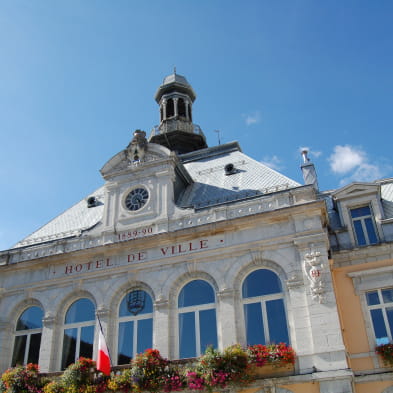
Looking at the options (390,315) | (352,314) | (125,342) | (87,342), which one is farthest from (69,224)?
(390,315)

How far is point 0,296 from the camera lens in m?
22.5

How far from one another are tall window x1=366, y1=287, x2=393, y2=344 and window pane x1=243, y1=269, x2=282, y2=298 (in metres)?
3.31

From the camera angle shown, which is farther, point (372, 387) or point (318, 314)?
point (318, 314)

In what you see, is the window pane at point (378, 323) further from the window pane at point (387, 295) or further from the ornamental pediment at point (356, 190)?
the ornamental pediment at point (356, 190)

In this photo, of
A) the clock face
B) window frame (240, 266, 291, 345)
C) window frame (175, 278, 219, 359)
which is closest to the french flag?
window frame (175, 278, 219, 359)

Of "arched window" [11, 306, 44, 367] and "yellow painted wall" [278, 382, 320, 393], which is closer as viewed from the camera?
"yellow painted wall" [278, 382, 320, 393]

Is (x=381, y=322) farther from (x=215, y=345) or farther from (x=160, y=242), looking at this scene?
(x=160, y=242)

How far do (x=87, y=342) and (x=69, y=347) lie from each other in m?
0.80

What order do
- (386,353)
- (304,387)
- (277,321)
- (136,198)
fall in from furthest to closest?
(136,198), (277,321), (386,353), (304,387)

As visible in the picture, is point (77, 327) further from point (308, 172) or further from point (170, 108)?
point (170, 108)

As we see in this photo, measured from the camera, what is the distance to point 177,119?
33.4 metres

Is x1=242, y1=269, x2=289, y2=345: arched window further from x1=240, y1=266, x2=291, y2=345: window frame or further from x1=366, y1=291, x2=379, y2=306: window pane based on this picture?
x1=366, y1=291, x2=379, y2=306: window pane

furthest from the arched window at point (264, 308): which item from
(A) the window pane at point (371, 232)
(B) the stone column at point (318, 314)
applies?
(A) the window pane at point (371, 232)

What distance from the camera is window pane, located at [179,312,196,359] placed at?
1867 cm
